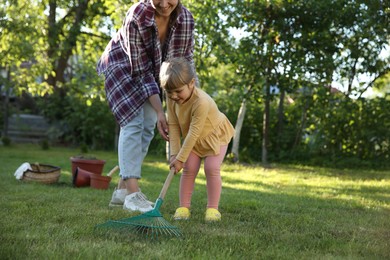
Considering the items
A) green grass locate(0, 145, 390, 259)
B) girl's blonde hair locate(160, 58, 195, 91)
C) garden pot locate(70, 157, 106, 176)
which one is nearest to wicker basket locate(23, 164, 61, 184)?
green grass locate(0, 145, 390, 259)

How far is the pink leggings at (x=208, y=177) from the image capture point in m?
2.87

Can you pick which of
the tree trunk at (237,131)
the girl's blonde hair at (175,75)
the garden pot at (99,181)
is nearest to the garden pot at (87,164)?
the garden pot at (99,181)

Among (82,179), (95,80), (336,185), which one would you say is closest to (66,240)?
(82,179)

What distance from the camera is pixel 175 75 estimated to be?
257cm

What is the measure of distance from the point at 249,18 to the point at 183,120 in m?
4.93

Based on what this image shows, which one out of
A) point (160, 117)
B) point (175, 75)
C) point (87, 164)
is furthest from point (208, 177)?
point (87, 164)

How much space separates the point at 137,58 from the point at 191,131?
24.3 inches

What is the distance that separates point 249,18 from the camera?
7.43 m

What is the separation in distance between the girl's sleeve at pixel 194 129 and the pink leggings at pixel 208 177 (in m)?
0.18

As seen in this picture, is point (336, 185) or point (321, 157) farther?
point (321, 157)

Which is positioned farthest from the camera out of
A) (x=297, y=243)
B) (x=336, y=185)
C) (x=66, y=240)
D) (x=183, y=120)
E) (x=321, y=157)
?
(x=321, y=157)

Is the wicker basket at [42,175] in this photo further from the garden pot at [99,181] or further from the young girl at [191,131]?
the young girl at [191,131]

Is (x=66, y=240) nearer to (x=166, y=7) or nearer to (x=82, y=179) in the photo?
(x=166, y=7)

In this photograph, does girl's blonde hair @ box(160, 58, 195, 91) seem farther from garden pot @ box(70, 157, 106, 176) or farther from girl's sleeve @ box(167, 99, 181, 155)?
garden pot @ box(70, 157, 106, 176)
